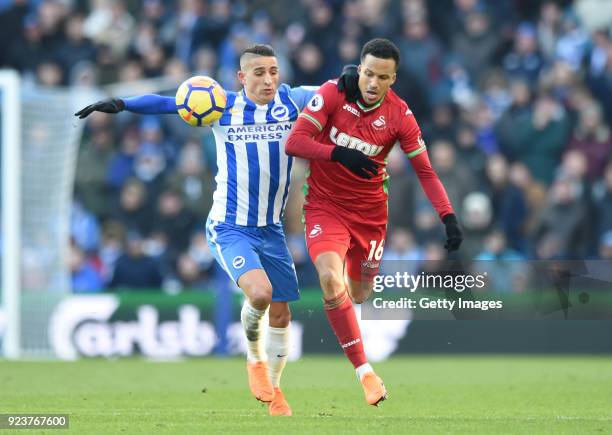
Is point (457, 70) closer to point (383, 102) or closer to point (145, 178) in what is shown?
point (145, 178)

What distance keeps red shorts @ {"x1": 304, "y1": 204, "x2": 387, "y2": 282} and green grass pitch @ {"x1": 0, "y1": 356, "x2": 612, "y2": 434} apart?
1.09 meters

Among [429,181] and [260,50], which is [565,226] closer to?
[429,181]

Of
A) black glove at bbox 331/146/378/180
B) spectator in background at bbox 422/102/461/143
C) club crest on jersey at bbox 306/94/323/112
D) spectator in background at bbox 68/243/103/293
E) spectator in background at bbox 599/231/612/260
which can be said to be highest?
club crest on jersey at bbox 306/94/323/112

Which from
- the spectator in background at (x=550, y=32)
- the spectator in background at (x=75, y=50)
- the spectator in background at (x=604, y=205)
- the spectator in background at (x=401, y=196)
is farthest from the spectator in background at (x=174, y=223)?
the spectator in background at (x=550, y=32)

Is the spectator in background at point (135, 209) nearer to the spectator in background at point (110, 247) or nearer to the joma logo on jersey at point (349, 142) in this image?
the spectator in background at point (110, 247)

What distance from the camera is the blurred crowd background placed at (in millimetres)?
17406

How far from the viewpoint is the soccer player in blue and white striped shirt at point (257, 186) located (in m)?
9.95

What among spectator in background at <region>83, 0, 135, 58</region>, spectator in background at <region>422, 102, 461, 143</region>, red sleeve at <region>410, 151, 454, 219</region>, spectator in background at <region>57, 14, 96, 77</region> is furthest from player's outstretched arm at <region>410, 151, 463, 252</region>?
spectator in background at <region>57, 14, 96, 77</region>

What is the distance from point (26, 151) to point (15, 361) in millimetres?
3198

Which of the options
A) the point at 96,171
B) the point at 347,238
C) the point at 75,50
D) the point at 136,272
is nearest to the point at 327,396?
the point at 347,238

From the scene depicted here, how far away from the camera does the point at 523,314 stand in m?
15.9

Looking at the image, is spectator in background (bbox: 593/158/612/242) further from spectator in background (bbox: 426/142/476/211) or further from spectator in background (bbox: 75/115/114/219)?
spectator in background (bbox: 75/115/114/219)

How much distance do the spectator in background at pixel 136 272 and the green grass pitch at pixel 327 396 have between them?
4.77 feet

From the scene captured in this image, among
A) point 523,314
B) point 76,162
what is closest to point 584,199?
point 523,314
